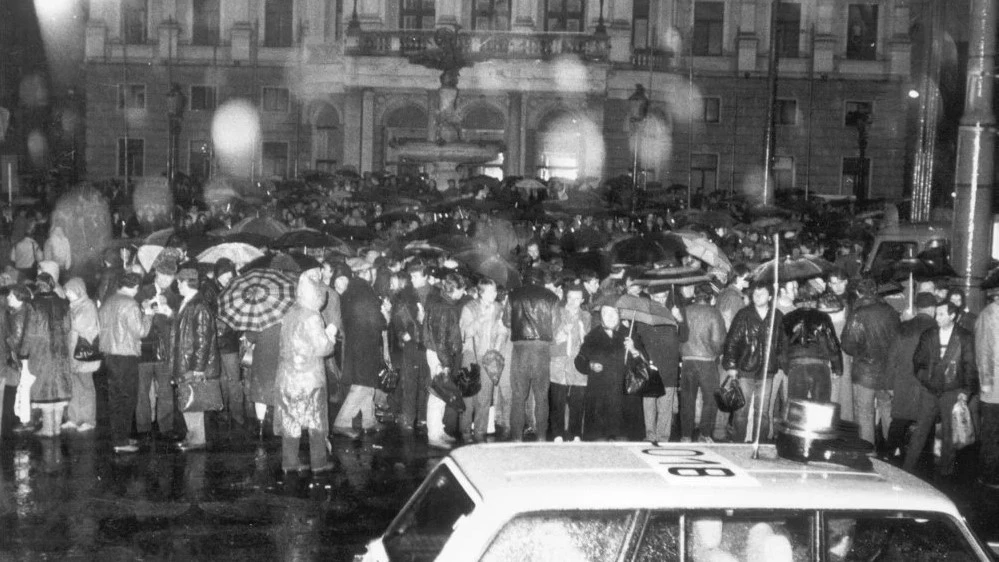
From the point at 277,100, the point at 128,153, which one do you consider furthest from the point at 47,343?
the point at 128,153

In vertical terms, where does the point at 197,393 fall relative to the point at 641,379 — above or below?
below

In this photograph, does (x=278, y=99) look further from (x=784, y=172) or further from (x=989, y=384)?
(x=989, y=384)

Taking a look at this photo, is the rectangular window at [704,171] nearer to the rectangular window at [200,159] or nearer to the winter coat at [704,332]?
the rectangular window at [200,159]

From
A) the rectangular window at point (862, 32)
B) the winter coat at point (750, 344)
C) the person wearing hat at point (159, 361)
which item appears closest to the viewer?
the winter coat at point (750, 344)

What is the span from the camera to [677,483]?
4363 mm

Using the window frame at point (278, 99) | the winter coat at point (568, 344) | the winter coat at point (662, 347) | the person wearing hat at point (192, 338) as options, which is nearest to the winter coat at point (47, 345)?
the person wearing hat at point (192, 338)

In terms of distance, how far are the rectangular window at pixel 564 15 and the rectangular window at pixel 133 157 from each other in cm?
1637

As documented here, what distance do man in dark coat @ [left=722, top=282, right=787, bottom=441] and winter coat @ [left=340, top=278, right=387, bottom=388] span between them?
340cm

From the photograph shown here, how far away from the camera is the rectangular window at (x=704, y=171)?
44.8 metres

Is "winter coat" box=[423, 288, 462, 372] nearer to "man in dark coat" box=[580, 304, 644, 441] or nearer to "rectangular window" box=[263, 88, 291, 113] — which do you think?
"man in dark coat" box=[580, 304, 644, 441]

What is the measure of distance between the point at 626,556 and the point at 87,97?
148 feet

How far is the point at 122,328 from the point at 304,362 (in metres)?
2.35

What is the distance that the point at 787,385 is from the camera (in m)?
10.5

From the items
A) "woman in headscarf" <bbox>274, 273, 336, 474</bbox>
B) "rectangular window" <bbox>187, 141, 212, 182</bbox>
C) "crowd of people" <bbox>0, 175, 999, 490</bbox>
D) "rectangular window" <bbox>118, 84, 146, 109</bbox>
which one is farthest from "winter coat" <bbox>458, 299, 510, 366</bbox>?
"rectangular window" <bbox>118, 84, 146, 109</bbox>
